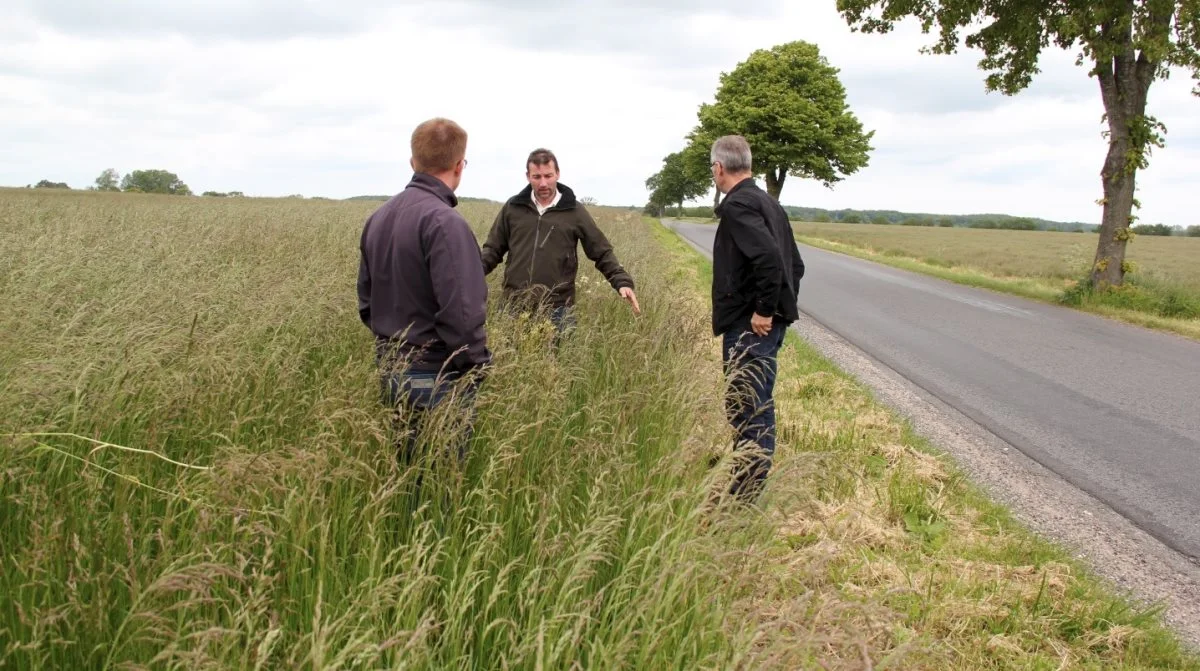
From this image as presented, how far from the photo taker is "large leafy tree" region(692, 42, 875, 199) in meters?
48.0

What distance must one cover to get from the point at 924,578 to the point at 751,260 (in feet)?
5.93

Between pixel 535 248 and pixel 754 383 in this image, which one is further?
pixel 535 248

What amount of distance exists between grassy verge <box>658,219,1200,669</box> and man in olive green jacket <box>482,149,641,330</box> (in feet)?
6.10

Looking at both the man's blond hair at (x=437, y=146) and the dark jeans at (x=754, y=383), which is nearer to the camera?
the man's blond hair at (x=437, y=146)

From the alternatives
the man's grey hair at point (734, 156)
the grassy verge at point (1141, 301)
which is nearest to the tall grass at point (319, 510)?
the man's grey hair at point (734, 156)

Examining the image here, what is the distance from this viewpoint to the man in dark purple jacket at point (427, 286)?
3.17 m

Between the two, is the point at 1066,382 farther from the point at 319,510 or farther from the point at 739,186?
the point at 319,510

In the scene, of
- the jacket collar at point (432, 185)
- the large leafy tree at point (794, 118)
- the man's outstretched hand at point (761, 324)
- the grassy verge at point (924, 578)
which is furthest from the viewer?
the large leafy tree at point (794, 118)

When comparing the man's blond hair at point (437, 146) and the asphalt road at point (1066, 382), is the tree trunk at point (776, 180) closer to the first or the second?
the asphalt road at point (1066, 382)

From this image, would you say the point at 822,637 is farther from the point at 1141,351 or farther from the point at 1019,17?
the point at 1019,17

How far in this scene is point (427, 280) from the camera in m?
3.30

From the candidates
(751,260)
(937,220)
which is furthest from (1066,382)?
(937,220)

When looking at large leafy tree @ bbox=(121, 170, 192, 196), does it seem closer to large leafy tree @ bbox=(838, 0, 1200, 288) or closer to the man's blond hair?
large leafy tree @ bbox=(838, 0, 1200, 288)

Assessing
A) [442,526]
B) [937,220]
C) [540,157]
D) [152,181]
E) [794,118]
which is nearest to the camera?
[442,526]
